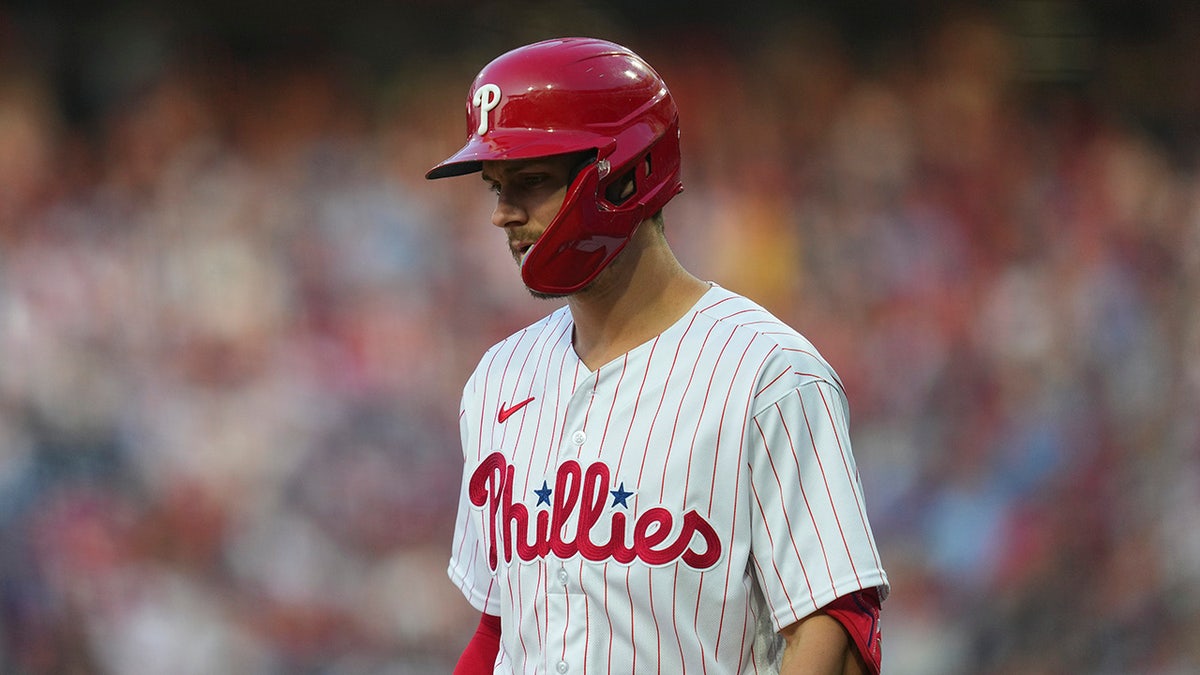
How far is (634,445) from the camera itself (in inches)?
68.1

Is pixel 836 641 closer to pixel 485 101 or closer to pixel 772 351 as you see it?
pixel 772 351

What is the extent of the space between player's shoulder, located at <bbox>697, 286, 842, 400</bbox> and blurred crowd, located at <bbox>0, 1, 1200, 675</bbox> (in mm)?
2317

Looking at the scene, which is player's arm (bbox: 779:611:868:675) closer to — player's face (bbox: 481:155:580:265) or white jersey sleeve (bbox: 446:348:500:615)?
white jersey sleeve (bbox: 446:348:500:615)

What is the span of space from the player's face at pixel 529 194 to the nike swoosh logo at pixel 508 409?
22 centimetres

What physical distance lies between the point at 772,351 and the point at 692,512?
0.75 feet

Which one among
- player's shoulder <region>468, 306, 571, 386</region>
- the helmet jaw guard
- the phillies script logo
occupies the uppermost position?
the helmet jaw guard

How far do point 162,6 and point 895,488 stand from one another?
8.82 feet

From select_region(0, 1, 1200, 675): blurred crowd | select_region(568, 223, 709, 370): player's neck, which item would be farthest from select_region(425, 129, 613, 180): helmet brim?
select_region(0, 1, 1200, 675): blurred crowd

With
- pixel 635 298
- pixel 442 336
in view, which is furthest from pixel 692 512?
pixel 442 336

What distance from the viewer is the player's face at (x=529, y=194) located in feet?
5.90

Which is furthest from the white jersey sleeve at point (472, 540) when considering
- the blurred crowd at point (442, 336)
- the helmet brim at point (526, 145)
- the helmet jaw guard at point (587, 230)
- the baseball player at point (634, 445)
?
the blurred crowd at point (442, 336)

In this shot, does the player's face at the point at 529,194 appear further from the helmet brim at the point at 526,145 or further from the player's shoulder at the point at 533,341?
the player's shoulder at the point at 533,341

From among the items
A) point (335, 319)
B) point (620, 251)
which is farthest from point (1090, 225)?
point (620, 251)

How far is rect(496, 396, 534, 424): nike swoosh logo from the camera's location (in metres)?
1.91
